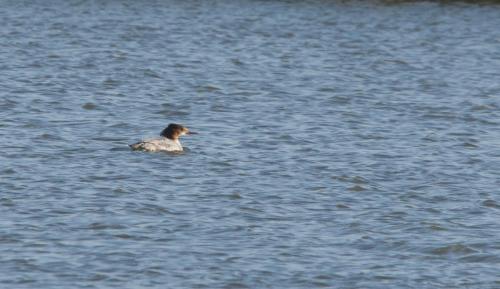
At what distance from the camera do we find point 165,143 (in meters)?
21.3

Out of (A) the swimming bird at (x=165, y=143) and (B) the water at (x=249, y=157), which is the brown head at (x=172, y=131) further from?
(B) the water at (x=249, y=157)

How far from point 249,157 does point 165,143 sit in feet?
4.40

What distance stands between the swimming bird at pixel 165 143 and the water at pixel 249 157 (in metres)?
0.14

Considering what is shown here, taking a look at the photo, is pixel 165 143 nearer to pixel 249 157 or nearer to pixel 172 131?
pixel 172 131

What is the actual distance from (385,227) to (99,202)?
12.3 ft

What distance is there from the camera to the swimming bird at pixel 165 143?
69.7ft

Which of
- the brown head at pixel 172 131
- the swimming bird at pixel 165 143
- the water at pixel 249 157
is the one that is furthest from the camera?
the brown head at pixel 172 131

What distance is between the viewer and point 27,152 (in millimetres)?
20969

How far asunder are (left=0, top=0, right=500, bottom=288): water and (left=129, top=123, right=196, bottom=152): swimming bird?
0.46 feet

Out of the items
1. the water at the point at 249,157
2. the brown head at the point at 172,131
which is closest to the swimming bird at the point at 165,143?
the brown head at the point at 172,131

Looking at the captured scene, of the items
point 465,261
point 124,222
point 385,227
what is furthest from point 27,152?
point 465,261

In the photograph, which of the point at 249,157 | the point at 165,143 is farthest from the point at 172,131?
the point at 249,157

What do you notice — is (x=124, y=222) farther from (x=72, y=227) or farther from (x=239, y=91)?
(x=239, y=91)

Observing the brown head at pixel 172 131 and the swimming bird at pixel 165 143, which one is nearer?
the swimming bird at pixel 165 143
